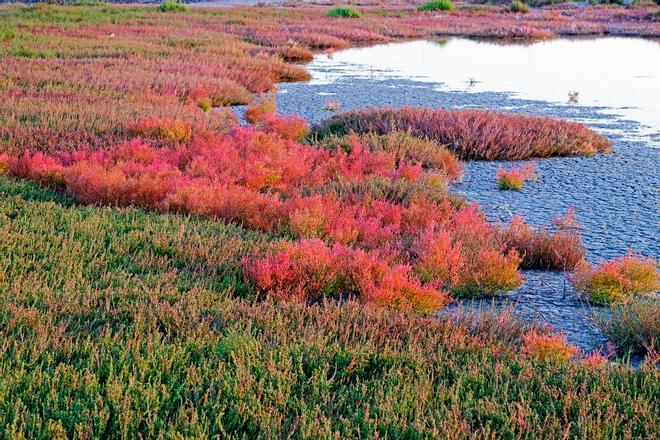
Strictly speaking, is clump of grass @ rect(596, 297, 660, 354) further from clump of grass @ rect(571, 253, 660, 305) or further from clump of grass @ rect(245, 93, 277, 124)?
clump of grass @ rect(245, 93, 277, 124)

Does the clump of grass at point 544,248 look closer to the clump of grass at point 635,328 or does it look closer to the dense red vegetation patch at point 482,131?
the clump of grass at point 635,328

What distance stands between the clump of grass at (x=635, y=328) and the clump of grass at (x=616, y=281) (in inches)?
26.3

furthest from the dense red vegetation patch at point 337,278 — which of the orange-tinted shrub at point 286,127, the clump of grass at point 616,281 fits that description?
the orange-tinted shrub at point 286,127

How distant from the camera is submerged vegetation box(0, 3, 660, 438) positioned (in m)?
4.29

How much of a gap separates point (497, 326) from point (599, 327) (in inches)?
42.2

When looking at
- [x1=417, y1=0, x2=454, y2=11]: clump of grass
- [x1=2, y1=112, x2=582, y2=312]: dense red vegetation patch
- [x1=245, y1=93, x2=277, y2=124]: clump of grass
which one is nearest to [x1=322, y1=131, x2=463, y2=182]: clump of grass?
[x1=2, y1=112, x2=582, y2=312]: dense red vegetation patch

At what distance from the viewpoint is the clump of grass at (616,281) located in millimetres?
6945

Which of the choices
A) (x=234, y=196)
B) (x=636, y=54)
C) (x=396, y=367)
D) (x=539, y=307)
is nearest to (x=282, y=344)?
(x=396, y=367)

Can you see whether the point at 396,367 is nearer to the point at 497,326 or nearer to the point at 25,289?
the point at 497,326

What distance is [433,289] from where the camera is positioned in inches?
255

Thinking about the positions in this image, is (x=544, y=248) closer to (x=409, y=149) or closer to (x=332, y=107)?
(x=409, y=149)

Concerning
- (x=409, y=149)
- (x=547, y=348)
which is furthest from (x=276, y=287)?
(x=409, y=149)

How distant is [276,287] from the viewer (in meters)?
6.38

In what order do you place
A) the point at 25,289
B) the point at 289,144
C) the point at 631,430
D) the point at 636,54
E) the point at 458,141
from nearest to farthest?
the point at 631,430 → the point at 25,289 → the point at 289,144 → the point at 458,141 → the point at 636,54
